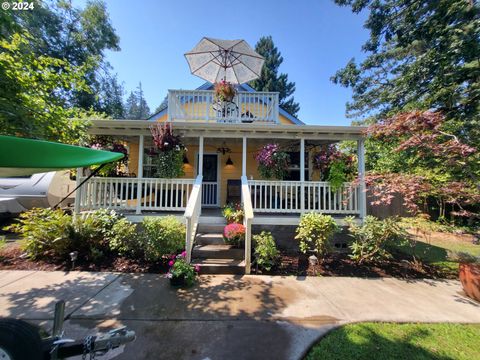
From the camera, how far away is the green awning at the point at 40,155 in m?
1.75

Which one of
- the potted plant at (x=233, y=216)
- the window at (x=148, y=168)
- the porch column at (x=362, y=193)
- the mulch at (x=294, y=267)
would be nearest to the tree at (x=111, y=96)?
the window at (x=148, y=168)

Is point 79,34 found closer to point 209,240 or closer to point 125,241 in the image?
point 125,241

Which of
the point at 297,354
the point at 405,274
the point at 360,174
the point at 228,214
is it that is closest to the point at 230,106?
the point at 228,214

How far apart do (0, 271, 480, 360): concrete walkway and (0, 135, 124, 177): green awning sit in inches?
83.7

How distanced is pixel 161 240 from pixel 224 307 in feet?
7.56

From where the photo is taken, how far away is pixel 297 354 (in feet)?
8.48

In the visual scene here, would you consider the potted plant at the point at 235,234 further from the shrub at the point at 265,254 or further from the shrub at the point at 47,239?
the shrub at the point at 47,239

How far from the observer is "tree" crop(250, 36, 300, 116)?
26.9 metres

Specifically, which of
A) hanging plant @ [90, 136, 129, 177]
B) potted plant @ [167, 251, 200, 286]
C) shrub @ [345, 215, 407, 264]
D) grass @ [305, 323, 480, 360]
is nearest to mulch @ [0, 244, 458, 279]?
shrub @ [345, 215, 407, 264]

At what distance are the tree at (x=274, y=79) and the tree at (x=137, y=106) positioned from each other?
44.2 meters

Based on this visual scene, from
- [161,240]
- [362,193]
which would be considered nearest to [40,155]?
[161,240]

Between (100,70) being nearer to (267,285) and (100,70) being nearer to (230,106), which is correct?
(230,106)

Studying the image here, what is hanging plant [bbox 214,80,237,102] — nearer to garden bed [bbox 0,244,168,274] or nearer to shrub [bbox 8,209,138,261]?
shrub [bbox 8,209,138,261]

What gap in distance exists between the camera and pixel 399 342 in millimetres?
2826
